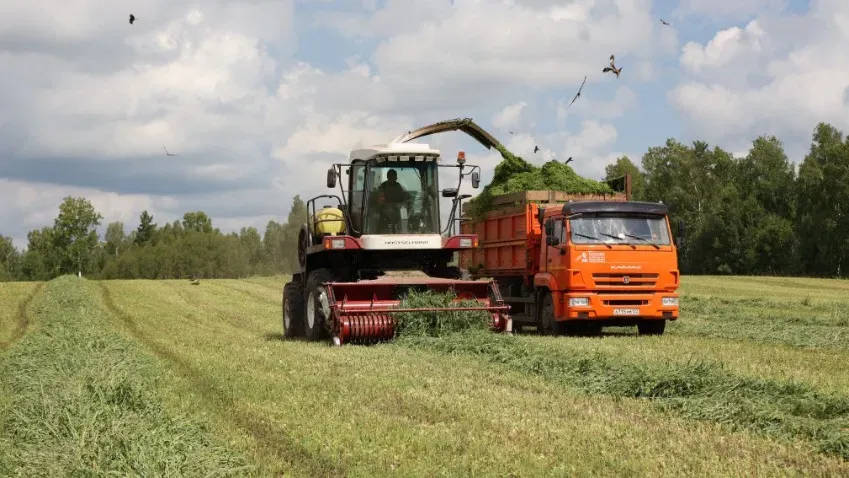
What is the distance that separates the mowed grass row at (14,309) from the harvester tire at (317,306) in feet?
16.9

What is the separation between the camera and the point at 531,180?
1912cm

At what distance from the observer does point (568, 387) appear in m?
9.95

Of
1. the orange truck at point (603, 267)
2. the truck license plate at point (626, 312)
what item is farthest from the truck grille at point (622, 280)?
the truck license plate at point (626, 312)

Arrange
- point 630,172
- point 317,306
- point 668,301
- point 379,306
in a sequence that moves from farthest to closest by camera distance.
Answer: point 630,172 → point 668,301 → point 317,306 → point 379,306

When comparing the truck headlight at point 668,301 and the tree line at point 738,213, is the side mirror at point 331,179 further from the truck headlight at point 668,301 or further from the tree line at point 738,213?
the tree line at point 738,213

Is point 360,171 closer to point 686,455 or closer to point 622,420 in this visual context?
point 622,420

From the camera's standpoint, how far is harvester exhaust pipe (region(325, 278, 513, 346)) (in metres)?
15.2

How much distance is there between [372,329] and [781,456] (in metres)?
9.10

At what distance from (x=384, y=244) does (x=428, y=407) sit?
783 cm

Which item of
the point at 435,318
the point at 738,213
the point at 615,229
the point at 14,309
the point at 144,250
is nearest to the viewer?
the point at 435,318

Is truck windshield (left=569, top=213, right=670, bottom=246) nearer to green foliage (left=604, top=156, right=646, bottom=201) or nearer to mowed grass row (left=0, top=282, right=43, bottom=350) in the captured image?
mowed grass row (left=0, top=282, right=43, bottom=350)

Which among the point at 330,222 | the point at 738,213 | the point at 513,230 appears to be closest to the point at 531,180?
the point at 513,230

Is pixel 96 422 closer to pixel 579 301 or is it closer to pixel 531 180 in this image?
pixel 579 301

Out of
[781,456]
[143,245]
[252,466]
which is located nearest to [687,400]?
[781,456]
